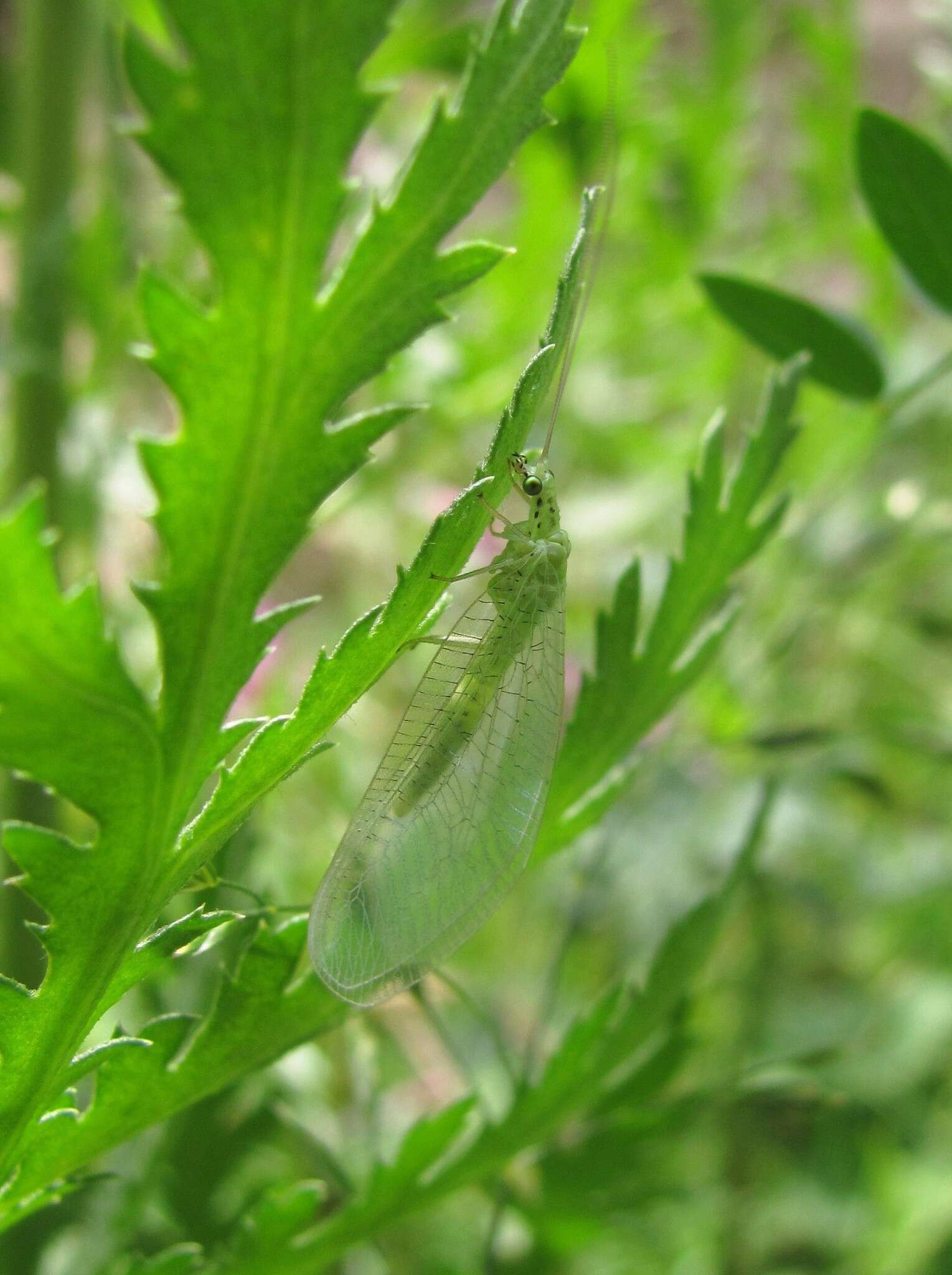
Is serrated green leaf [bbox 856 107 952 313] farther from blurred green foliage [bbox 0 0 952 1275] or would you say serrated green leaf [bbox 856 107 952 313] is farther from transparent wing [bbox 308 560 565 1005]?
transparent wing [bbox 308 560 565 1005]

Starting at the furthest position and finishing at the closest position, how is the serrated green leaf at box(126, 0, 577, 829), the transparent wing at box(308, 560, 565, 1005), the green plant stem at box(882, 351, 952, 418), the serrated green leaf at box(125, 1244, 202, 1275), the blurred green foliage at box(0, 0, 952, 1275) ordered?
the blurred green foliage at box(0, 0, 952, 1275)
the green plant stem at box(882, 351, 952, 418)
the transparent wing at box(308, 560, 565, 1005)
the serrated green leaf at box(125, 1244, 202, 1275)
the serrated green leaf at box(126, 0, 577, 829)

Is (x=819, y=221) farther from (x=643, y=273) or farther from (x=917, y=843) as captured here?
(x=917, y=843)

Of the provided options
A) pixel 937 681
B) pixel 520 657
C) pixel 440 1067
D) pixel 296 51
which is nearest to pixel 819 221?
pixel 937 681

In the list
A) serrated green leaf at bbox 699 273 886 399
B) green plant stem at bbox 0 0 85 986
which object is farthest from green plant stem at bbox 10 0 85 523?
serrated green leaf at bbox 699 273 886 399

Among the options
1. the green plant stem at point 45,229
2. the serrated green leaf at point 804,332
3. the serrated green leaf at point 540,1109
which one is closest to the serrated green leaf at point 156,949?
the serrated green leaf at point 540,1109

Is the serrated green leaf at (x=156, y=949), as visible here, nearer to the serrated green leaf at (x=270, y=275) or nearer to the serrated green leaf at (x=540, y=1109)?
the serrated green leaf at (x=270, y=275)

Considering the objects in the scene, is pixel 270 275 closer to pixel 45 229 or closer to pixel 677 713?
pixel 45 229
